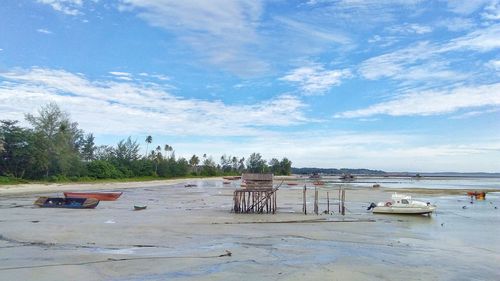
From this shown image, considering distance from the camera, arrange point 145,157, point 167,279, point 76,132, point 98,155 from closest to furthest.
Answer: point 167,279, point 76,132, point 98,155, point 145,157

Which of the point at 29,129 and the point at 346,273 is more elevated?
the point at 29,129

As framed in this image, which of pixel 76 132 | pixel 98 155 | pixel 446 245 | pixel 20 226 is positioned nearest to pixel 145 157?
pixel 98 155

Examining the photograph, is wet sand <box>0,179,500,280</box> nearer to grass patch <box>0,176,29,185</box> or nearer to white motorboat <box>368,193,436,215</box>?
white motorboat <box>368,193,436,215</box>

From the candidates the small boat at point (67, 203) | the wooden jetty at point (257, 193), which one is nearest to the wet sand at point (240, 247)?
the wooden jetty at point (257, 193)

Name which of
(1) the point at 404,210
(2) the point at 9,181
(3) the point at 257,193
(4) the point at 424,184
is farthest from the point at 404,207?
(4) the point at 424,184

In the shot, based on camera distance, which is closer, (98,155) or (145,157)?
(98,155)

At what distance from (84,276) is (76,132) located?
102 m

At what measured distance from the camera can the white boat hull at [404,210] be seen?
120 feet

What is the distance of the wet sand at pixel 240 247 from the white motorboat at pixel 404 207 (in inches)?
101

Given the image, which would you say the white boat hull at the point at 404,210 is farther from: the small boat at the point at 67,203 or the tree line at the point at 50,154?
the tree line at the point at 50,154

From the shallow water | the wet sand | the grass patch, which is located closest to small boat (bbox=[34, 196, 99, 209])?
the wet sand

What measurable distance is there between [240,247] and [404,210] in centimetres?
2192

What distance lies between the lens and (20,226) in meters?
25.3

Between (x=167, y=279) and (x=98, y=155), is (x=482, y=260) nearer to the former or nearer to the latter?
(x=167, y=279)
